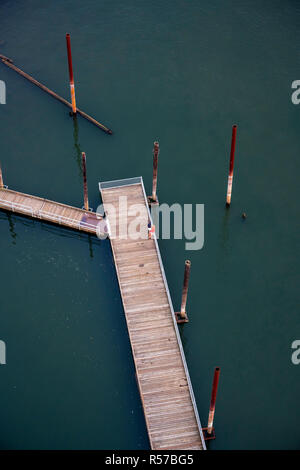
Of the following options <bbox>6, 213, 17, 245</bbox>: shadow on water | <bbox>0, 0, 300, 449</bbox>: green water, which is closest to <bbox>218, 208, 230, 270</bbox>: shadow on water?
<bbox>0, 0, 300, 449</bbox>: green water

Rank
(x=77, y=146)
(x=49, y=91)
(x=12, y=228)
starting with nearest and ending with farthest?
(x=12, y=228), (x=77, y=146), (x=49, y=91)

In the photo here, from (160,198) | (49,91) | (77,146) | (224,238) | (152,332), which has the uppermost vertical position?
(49,91)

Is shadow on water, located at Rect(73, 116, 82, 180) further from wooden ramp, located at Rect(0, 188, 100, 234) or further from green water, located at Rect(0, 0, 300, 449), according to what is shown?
wooden ramp, located at Rect(0, 188, 100, 234)

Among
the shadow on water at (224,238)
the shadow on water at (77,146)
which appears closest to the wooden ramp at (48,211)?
the shadow on water at (77,146)

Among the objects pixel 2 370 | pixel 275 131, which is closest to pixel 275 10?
pixel 275 131

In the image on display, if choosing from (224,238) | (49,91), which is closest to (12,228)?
(49,91)

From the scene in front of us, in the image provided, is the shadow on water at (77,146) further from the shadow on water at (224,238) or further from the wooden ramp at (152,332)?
the shadow on water at (224,238)

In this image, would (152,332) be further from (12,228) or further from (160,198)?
(12,228)
